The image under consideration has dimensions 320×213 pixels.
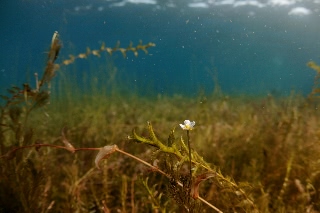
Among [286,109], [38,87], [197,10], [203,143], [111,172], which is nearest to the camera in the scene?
[38,87]

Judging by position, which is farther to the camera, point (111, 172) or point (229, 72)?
point (229, 72)

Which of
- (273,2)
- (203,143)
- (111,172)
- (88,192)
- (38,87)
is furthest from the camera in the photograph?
(273,2)

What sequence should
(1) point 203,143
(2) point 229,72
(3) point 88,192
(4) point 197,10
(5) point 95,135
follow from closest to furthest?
(3) point 88,192 < (1) point 203,143 < (5) point 95,135 < (4) point 197,10 < (2) point 229,72

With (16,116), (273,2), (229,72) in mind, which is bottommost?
(229,72)

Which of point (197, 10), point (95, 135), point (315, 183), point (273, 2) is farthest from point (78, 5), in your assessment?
point (315, 183)

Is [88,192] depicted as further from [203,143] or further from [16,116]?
[203,143]

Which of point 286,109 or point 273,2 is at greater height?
point 273,2

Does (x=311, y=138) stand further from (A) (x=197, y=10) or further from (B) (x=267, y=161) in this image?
(A) (x=197, y=10)

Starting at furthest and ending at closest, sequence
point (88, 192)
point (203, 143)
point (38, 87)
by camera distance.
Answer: point (203, 143) → point (88, 192) → point (38, 87)

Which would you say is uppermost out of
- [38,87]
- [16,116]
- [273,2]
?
[273,2]

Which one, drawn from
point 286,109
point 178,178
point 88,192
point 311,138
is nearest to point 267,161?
point 311,138
